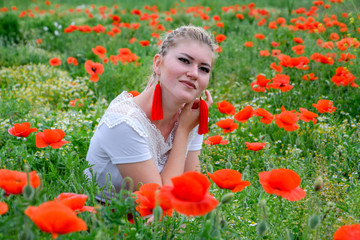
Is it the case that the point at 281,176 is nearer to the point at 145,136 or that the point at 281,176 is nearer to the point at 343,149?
the point at 145,136

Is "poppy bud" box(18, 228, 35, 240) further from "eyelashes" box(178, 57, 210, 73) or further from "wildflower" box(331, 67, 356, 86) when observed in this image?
"wildflower" box(331, 67, 356, 86)

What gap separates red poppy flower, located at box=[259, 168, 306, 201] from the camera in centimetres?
158

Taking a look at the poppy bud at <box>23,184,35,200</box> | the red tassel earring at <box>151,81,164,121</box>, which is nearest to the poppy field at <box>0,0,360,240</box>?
the poppy bud at <box>23,184,35,200</box>

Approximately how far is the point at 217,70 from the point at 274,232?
3.83m

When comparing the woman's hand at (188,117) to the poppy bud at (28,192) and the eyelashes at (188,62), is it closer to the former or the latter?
the eyelashes at (188,62)

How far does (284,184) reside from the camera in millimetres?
1594

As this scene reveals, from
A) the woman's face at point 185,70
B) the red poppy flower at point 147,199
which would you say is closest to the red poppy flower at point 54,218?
the red poppy flower at point 147,199

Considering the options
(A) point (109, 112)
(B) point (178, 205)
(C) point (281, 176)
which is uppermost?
(B) point (178, 205)

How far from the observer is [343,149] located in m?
3.08

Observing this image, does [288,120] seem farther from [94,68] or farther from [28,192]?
[94,68]

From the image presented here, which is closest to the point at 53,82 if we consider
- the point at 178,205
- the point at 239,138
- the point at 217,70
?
the point at 217,70

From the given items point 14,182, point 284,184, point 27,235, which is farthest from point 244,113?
point 27,235

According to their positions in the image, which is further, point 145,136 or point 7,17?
point 7,17

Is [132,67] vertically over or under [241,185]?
under
